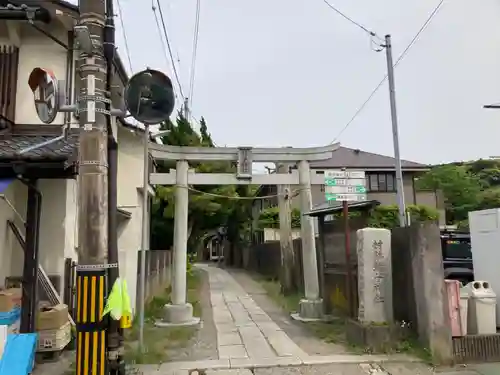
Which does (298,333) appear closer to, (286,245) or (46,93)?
(46,93)

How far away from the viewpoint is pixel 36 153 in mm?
6047

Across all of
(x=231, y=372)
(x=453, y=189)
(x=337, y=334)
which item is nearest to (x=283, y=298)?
(x=337, y=334)

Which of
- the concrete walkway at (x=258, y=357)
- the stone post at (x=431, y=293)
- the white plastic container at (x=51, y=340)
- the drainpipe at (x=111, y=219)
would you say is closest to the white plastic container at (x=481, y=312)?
the stone post at (x=431, y=293)

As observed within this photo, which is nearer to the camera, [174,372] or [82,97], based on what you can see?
[82,97]

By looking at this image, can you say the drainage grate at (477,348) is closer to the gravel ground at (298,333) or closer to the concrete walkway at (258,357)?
the concrete walkway at (258,357)

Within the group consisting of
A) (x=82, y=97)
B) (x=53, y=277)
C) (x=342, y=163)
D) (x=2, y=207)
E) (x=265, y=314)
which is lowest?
(x=265, y=314)

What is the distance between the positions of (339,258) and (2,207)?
6737 millimetres

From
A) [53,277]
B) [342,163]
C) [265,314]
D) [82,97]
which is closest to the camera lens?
[82,97]

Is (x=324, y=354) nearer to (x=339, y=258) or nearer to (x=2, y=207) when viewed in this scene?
(x=339, y=258)

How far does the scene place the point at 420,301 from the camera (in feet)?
21.9

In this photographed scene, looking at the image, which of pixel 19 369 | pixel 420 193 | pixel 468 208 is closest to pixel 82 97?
pixel 19 369

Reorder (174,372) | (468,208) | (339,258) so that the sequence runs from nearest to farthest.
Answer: (174,372), (339,258), (468,208)

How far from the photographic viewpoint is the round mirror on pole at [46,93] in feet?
16.1

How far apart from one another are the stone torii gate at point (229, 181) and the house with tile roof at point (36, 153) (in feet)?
4.29
